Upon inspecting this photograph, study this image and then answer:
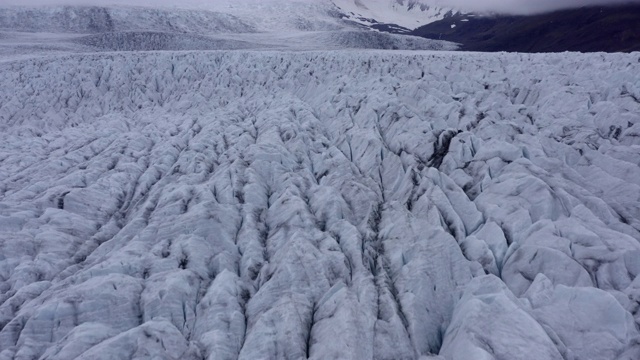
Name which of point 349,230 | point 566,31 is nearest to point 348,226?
point 349,230

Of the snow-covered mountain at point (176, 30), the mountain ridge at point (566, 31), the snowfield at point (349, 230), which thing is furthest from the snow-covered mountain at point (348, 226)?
the mountain ridge at point (566, 31)

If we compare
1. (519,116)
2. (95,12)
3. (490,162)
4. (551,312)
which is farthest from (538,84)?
(95,12)

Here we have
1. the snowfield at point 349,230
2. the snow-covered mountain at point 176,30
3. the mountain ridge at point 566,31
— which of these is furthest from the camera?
the mountain ridge at point 566,31

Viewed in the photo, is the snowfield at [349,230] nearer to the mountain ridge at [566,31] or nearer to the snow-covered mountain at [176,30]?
the snow-covered mountain at [176,30]

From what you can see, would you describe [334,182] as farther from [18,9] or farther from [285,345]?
[18,9]

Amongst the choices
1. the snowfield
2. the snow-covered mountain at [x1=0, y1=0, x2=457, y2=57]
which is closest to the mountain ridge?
the snow-covered mountain at [x1=0, y1=0, x2=457, y2=57]

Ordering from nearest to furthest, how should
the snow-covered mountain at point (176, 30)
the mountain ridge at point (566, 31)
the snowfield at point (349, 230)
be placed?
the snowfield at point (349, 230) < the snow-covered mountain at point (176, 30) < the mountain ridge at point (566, 31)

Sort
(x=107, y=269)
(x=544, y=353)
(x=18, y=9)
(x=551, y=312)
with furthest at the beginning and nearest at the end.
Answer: (x=18, y=9) < (x=107, y=269) < (x=551, y=312) < (x=544, y=353)

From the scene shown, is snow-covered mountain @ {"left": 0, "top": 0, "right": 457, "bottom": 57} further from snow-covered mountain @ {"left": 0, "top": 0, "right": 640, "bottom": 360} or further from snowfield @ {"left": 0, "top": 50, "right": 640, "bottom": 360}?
snowfield @ {"left": 0, "top": 50, "right": 640, "bottom": 360}
